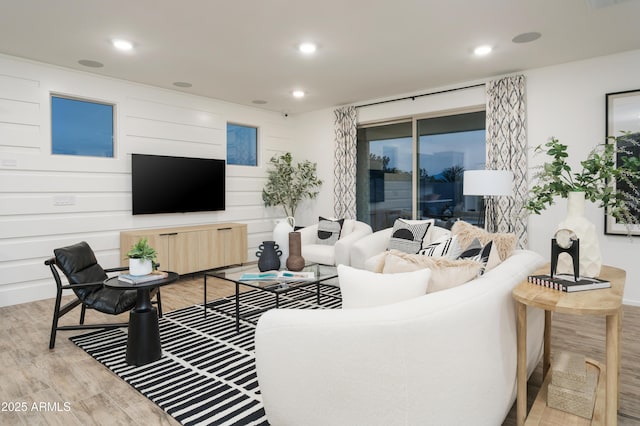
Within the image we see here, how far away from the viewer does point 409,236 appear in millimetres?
4355

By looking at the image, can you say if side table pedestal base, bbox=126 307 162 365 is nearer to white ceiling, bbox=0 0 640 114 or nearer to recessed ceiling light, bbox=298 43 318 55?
white ceiling, bbox=0 0 640 114

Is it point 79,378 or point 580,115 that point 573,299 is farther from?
point 580,115

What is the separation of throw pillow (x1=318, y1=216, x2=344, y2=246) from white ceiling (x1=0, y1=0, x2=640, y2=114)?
6.26 feet

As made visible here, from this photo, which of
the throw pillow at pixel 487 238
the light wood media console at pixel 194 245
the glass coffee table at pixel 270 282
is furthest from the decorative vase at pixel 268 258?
the light wood media console at pixel 194 245

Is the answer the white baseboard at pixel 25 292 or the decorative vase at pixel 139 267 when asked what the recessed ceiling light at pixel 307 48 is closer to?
the decorative vase at pixel 139 267

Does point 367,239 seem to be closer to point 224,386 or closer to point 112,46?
point 224,386

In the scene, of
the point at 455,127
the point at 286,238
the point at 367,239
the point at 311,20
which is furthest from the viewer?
the point at 455,127

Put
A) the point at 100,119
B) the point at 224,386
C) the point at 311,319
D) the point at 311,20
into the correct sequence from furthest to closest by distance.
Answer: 1. the point at 100,119
2. the point at 311,20
3. the point at 224,386
4. the point at 311,319

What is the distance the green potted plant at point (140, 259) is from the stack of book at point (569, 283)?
251 cm

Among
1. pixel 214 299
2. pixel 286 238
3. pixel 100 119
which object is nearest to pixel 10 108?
pixel 100 119

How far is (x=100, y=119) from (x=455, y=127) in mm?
4733

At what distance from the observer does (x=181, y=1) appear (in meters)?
2.95

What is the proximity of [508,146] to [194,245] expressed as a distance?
14.1ft

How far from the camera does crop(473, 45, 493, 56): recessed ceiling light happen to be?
12.8 ft
